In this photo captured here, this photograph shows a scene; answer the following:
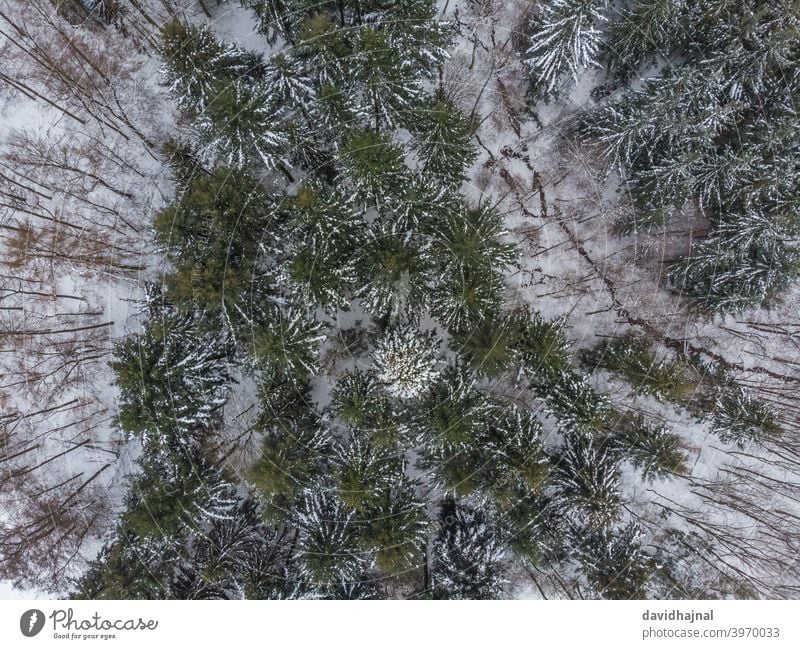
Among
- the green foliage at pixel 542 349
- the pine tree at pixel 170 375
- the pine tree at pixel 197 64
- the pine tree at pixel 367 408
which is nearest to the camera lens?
the pine tree at pixel 197 64

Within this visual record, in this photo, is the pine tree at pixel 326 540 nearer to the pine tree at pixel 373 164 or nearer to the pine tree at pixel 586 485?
the pine tree at pixel 586 485

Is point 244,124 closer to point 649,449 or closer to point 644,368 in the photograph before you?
point 644,368

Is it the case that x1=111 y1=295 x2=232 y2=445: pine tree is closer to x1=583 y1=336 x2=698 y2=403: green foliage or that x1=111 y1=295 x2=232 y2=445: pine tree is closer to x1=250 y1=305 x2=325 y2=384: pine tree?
x1=250 y1=305 x2=325 y2=384: pine tree

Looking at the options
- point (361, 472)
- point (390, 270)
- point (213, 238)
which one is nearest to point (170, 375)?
point (213, 238)

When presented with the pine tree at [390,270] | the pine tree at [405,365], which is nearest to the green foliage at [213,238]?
the pine tree at [390,270]

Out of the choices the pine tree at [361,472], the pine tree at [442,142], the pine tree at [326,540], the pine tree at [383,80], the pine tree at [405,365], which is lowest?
the pine tree at [326,540]
